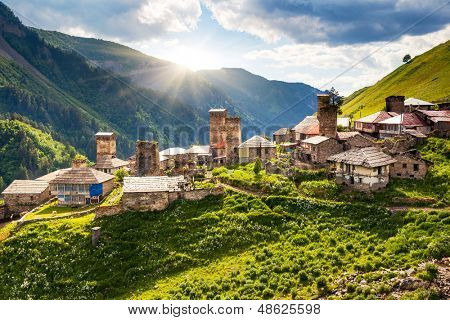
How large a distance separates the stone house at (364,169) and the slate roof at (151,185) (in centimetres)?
1970

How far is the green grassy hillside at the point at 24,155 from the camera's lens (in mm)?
162225

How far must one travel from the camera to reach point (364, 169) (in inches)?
1918

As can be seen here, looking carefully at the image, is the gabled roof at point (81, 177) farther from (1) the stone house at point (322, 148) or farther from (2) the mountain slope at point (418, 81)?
(2) the mountain slope at point (418, 81)

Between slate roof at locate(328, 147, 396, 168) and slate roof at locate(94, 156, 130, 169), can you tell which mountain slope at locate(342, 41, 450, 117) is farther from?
slate roof at locate(94, 156, 130, 169)

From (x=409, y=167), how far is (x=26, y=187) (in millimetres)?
52929

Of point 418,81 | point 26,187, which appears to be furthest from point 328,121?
point 418,81

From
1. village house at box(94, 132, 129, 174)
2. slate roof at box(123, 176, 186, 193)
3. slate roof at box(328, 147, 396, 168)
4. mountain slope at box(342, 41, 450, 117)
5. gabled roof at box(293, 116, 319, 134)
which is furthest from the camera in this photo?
mountain slope at box(342, 41, 450, 117)

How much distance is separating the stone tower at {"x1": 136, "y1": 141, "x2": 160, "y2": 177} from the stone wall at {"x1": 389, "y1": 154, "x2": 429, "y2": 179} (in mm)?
32024

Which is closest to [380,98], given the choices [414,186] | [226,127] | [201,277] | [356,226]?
[226,127]

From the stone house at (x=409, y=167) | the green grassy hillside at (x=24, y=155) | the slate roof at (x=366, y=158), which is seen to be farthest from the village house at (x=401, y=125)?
the green grassy hillside at (x=24, y=155)

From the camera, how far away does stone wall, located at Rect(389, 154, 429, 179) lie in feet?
164

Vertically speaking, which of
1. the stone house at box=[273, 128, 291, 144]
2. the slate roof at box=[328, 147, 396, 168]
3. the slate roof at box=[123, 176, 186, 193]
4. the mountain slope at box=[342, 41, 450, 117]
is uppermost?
the mountain slope at box=[342, 41, 450, 117]

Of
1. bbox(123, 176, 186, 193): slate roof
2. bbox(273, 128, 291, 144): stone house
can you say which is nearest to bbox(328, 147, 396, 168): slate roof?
bbox(123, 176, 186, 193): slate roof

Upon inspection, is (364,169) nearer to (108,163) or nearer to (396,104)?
(396,104)
